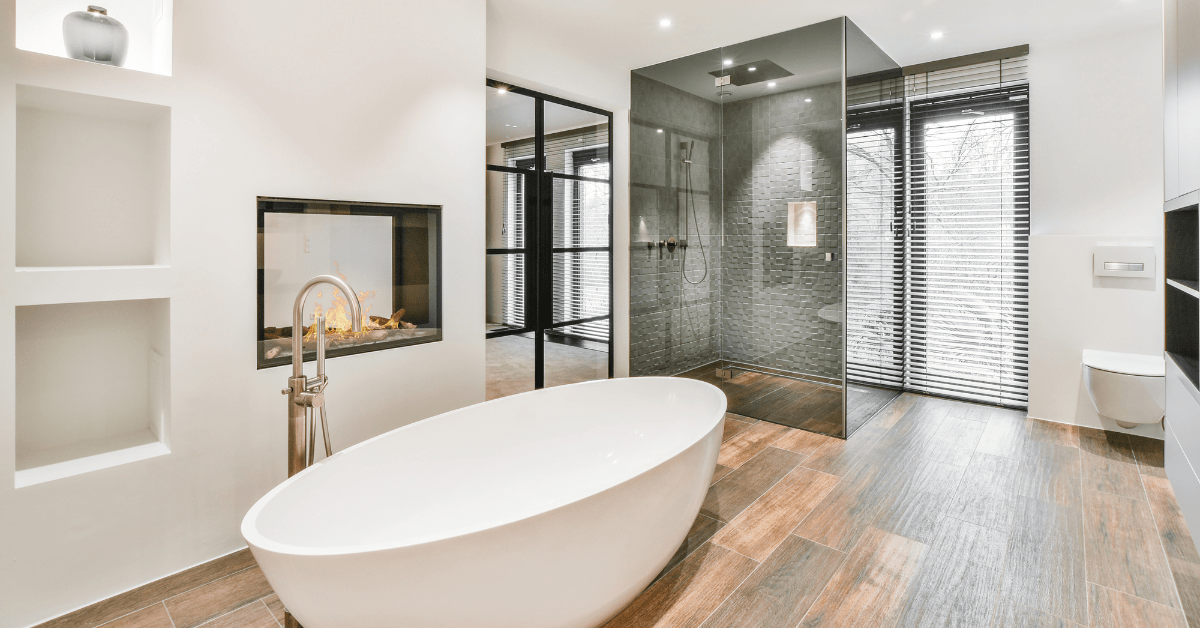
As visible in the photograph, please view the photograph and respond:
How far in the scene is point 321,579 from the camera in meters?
1.29

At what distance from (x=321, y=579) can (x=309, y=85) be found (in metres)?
1.97

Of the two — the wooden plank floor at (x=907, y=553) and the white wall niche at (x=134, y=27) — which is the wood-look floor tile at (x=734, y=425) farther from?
the white wall niche at (x=134, y=27)

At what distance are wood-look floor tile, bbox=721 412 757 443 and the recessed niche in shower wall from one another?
3045mm

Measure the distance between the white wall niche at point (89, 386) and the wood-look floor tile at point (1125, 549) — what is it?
11.5 ft

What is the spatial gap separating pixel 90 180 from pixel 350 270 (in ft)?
3.05

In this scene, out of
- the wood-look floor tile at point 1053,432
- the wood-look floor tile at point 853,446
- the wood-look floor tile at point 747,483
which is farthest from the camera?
the wood-look floor tile at point 1053,432

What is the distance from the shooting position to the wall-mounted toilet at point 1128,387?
3059 mm

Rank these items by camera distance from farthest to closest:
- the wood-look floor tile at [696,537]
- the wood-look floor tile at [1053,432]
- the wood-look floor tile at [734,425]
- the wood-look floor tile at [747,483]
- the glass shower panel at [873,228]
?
the wood-look floor tile at [734,425], the glass shower panel at [873,228], the wood-look floor tile at [1053,432], the wood-look floor tile at [747,483], the wood-look floor tile at [696,537]

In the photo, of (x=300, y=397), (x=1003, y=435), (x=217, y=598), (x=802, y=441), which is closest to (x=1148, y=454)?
(x=1003, y=435)

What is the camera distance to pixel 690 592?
1.94 metres

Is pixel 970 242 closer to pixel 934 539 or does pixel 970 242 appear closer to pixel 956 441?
pixel 956 441

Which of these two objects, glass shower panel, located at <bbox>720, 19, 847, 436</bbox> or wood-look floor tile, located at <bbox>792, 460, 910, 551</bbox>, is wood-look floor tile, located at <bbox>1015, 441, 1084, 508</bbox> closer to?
wood-look floor tile, located at <bbox>792, 460, 910, 551</bbox>

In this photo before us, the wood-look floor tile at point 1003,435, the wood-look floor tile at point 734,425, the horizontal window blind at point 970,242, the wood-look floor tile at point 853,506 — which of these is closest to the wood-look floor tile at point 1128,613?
the wood-look floor tile at point 853,506

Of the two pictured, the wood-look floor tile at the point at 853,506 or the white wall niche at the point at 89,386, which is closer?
the white wall niche at the point at 89,386
